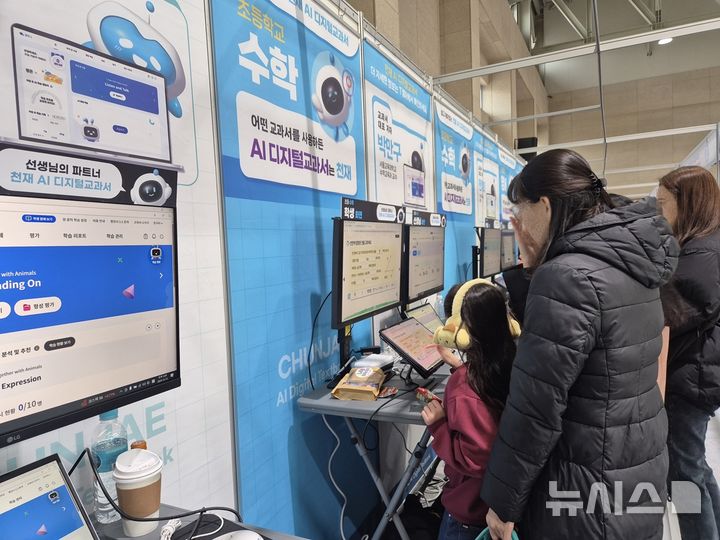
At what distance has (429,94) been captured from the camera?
132 inches

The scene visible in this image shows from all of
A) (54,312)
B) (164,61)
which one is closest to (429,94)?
(164,61)

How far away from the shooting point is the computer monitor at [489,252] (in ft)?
12.2

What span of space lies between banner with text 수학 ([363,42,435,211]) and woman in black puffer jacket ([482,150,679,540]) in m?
1.45

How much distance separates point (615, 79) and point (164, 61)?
12.2 meters

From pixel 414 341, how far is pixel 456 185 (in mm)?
2348

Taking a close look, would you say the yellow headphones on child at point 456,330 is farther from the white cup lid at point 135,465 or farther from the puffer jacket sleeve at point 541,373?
the white cup lid at point 135,465

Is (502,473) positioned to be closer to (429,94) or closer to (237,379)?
(237,379)

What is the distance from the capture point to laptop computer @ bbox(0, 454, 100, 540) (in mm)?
696

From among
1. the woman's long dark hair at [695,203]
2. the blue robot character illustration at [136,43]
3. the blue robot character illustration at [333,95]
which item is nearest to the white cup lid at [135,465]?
the blue robot character illustration at [136,43]

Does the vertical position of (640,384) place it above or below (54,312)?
below

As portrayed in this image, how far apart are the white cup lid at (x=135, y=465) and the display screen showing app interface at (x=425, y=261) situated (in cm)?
149

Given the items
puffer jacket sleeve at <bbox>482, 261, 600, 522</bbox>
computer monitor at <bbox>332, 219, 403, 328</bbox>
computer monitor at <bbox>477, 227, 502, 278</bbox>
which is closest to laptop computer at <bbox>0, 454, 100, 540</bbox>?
puffer jacket sleeve at <bbox>482, 261, 600, 522</bbox>

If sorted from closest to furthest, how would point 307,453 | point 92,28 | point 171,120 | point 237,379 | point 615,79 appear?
point 92,28 → point 171,120 → point 237,379 → point 307,453 → point 615,79

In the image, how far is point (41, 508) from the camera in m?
0.73
